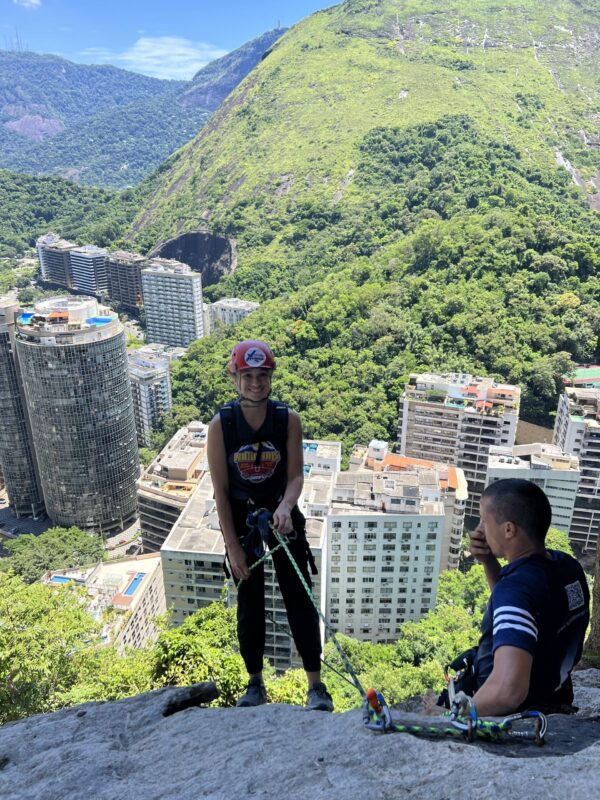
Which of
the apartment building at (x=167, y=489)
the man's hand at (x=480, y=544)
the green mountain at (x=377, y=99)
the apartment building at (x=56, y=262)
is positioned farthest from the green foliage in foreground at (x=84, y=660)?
the apartment building at (x=56, y=262)

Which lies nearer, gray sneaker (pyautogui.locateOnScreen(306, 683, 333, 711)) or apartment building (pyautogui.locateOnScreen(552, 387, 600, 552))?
gray sneaker (pyautogui.locateOnScreen(306, 683, 333, 711))

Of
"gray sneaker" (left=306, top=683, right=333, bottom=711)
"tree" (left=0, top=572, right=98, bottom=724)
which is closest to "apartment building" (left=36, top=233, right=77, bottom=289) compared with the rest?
"tree" (left=0, top=572, right=98, bottom=724)

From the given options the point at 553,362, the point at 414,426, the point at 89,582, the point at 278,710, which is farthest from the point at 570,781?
the point at 553,362

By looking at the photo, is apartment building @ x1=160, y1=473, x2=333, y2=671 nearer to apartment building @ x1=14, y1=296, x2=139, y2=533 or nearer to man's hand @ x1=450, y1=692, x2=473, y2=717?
man's hand @ x1=450, y1=692, x2=473, y2=717

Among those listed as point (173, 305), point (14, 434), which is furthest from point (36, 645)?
point (173, 305)

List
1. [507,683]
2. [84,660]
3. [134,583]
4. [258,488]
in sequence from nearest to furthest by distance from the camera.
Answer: [507,683] < [258,488] < [84,660] < [134,583]

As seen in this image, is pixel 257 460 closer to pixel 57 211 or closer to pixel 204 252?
pixel 204 252
